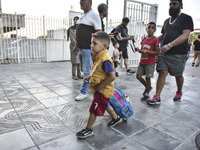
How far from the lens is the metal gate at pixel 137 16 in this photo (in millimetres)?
7733

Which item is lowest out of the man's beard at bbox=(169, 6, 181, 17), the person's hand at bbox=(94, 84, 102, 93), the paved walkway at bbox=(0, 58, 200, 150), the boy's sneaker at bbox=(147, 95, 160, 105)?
the paved walkway at bbox=(0, 58, 200, 150)

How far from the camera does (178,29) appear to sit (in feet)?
10.6

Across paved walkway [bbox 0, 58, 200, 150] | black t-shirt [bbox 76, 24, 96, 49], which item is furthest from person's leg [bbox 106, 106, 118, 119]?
black t-shirt [bbox 76, 24, 96, 49]

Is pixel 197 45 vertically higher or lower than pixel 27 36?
lower

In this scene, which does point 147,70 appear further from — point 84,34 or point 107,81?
point 107,81

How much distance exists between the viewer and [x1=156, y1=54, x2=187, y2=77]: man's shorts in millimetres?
3393

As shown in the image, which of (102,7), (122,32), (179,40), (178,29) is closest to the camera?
(179,40)

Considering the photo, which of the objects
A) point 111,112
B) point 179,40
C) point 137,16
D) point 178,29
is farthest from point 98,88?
point 137,16

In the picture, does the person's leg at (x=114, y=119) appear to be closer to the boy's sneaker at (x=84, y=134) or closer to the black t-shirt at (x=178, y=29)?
the boy's sneaker at (x=84, y=134)

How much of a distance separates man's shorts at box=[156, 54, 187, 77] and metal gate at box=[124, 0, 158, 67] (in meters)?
4.74

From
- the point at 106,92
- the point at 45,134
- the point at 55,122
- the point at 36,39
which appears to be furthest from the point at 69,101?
the point at 36,39

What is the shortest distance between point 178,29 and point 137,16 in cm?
527

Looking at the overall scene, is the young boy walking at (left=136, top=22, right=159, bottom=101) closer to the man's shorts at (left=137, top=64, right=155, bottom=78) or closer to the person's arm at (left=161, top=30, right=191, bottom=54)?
the man's shorts at (left=137, top=64, right=155, bottom=78)

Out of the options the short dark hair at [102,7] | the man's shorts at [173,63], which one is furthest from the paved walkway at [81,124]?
the short dark hair at [102,7]
